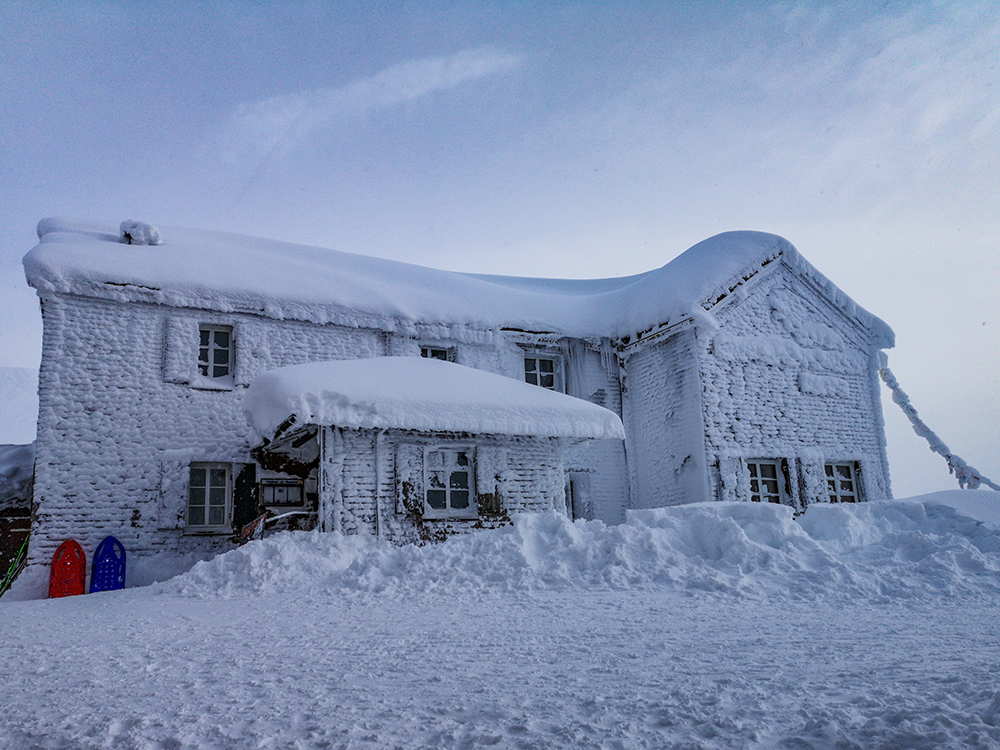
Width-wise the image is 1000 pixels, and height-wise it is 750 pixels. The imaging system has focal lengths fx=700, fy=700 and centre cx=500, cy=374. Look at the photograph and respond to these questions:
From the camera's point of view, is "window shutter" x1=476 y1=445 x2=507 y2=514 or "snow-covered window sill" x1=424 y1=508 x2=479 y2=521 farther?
"window shutter" x1=476 y1=445 x2=507 y2=514

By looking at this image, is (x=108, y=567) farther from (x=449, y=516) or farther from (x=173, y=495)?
(x=449, y=516)

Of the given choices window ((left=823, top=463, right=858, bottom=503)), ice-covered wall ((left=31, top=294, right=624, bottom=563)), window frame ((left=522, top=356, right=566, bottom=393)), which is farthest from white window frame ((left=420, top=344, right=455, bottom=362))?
window ((left=823, top=463, right=858, bottom=503))

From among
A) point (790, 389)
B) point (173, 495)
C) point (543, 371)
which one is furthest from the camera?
point (543, 371)

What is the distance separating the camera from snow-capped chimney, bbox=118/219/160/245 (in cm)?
Answer: 1420

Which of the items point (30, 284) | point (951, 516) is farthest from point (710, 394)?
point (30, 284)

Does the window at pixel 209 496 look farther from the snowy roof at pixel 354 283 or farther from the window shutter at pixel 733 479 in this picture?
the window shutter at pixel 733 479

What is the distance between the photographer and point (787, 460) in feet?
49.4

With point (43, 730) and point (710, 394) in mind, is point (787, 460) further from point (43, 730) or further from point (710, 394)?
point (43, 730)

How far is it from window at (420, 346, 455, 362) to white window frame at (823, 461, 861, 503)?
8.58 m

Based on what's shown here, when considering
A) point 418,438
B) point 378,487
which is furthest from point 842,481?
point 378,487

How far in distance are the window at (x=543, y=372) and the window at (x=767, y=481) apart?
4582mm

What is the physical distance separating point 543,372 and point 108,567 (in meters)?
9.38

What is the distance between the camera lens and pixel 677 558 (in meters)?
8.26

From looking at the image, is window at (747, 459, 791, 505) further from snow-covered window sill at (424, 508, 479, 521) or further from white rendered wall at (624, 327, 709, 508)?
snow-covered window sill at (424, 508, 479, 521)
